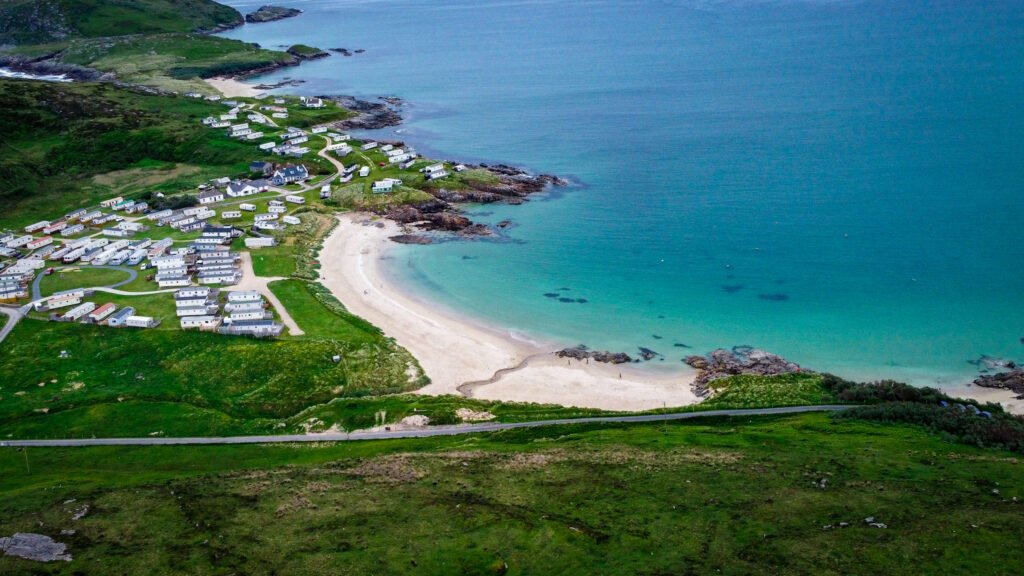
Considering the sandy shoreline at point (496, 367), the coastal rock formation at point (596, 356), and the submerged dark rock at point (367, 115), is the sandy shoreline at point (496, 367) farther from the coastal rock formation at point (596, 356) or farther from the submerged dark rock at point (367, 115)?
the submerged dark rock at point (367, 115)

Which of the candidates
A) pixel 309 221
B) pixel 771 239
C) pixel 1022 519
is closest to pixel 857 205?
pixel 771 239

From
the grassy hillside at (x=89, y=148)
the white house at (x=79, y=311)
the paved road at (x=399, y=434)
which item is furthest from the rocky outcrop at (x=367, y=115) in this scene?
the paved road at (x=399, y=434)

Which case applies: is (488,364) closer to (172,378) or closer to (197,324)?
(172,378)

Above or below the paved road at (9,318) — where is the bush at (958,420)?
below

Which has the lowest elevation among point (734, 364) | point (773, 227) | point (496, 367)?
point (496, 367)

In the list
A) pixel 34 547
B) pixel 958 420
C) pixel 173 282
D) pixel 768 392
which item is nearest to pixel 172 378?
pixel 173 282

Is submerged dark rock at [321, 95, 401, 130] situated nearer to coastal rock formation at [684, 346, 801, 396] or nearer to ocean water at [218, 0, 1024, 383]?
ocean water at [218, 0, 1024, 383]
